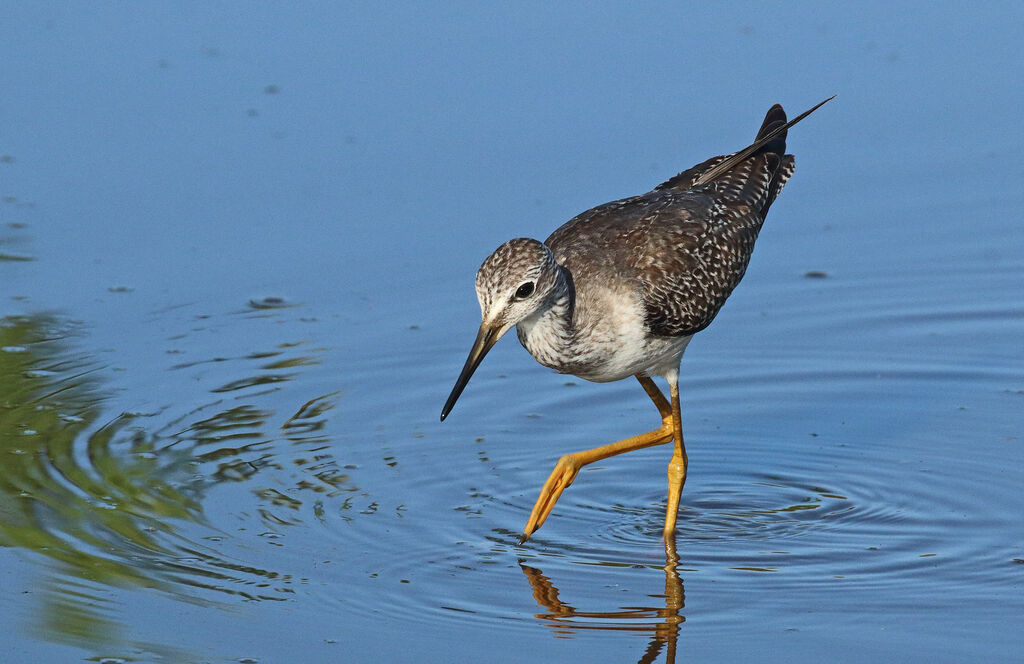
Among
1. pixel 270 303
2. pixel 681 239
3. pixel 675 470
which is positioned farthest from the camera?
pixel 270 303

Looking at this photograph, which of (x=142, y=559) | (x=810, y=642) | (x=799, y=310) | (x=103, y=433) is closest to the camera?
(x=810, y=642)

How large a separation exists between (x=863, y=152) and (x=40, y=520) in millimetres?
7252

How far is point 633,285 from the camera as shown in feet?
27.1

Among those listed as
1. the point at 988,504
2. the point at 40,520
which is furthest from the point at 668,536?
the point at 40,520

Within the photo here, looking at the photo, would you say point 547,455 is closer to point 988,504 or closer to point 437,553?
point 437,553

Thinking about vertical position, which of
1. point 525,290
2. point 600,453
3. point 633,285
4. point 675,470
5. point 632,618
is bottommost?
point 632,618

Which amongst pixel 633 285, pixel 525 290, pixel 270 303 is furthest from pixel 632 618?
pixel 270 303

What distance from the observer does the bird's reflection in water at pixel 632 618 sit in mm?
6961

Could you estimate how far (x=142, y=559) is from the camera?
7535 millimetres

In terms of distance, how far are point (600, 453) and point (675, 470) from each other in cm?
39

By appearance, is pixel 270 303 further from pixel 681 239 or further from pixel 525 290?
pixel 525 290

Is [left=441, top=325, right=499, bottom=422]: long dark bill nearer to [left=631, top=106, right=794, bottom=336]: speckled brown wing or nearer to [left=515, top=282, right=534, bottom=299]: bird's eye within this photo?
[left=515, top=282, right=534, bottom=299]: bird's eye

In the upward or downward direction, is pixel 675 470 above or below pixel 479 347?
below

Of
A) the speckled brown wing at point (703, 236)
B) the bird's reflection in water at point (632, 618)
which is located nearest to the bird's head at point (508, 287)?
the speckled brown wing at point (703, 236)
